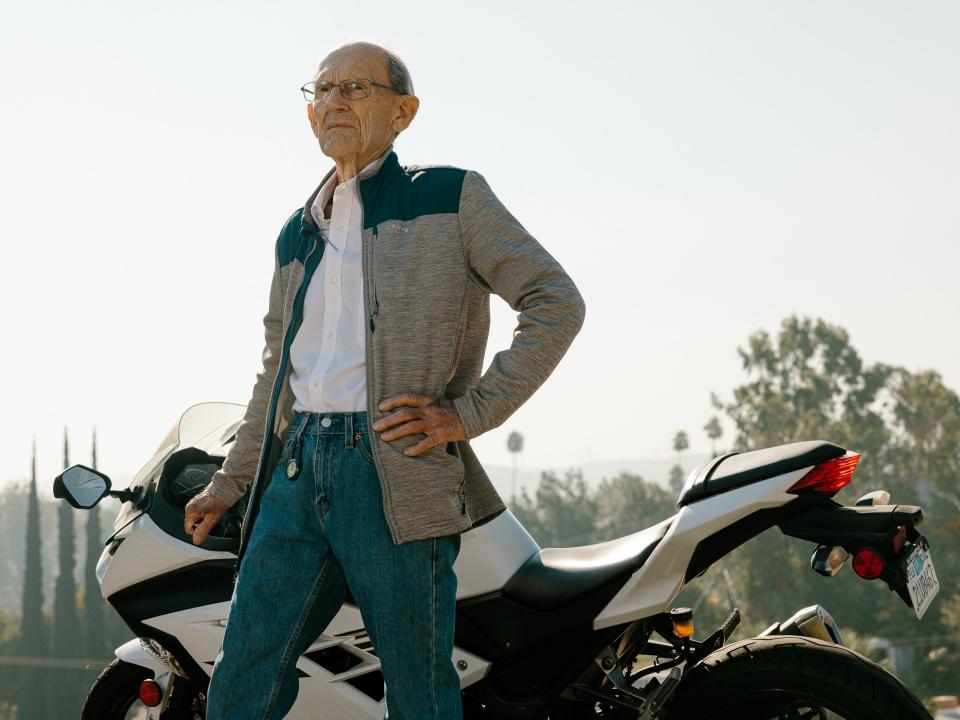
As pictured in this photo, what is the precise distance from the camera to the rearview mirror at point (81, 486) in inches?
129

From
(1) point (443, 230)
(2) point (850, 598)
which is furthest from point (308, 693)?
(2) point (850, 598)

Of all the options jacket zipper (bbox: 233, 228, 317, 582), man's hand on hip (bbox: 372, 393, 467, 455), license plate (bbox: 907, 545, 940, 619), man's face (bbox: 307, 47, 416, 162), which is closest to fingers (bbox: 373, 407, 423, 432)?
man's hand on hip (bbox: 372, 393, 467, 455)

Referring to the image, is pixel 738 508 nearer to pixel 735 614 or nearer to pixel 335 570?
pixel 735 614

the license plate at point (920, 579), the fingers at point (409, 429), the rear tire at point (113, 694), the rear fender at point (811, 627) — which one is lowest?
the rear tire at point (113, 694)

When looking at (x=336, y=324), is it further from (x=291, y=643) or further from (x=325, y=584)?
(x=291, y=643)

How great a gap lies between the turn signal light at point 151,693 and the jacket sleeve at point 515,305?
5.59ft

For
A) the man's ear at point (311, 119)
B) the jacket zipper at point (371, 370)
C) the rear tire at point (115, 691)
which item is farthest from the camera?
the rear tire at point (115, 691)

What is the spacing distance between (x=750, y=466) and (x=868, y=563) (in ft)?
1.19

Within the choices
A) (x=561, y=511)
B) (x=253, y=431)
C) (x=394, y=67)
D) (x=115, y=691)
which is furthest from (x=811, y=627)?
(x=561, y=511)

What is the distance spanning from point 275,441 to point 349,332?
0.33 m

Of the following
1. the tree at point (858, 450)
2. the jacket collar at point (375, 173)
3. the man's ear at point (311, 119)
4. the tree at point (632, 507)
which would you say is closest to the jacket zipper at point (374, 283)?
the jacket collar at point (375, 173)

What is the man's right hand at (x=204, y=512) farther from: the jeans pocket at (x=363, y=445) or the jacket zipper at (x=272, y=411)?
the jeans pocket at (x=363, y=445)

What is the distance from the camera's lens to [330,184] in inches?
107

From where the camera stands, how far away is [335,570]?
8.11ft
